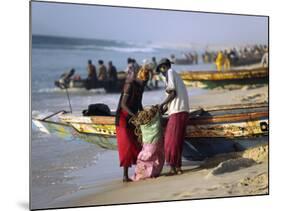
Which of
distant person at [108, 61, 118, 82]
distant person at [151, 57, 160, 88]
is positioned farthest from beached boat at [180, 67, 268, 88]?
distant person at [108, 61, 118, 82]

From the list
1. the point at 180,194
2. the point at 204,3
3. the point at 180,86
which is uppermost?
the point at 204,3

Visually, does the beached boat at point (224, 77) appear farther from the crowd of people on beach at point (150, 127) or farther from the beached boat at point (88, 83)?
the beached boat at point (88, 83)

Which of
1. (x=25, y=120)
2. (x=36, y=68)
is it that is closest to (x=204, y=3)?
(x=36, y=68)

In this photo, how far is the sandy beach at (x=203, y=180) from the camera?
11.5 ft

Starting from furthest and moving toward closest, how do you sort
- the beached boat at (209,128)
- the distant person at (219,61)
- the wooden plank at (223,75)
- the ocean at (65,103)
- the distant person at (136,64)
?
the distant person at (219,61) < the wooden plank at (223,75) < the distant person at (136,64) < the beached boat at (209,128) < the ocean at (65,103)

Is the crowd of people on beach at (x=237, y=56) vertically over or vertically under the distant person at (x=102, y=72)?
over

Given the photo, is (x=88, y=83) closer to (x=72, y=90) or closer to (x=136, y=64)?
(x=72, y=90)

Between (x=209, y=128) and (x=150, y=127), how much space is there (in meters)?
0.49

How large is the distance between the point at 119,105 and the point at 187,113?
55 cm

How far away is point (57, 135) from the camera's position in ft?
11.3

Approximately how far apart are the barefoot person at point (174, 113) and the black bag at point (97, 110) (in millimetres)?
424

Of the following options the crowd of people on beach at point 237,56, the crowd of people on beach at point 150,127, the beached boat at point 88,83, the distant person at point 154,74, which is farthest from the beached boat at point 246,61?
the beached boat at point 88,83

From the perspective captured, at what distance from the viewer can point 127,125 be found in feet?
11.7
